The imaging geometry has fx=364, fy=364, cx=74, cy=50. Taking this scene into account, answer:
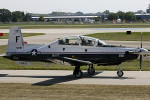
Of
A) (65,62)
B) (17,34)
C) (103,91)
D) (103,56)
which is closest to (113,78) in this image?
(103,56)

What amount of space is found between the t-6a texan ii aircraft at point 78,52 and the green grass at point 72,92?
2730 mm

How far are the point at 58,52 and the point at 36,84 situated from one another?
2.79 meters

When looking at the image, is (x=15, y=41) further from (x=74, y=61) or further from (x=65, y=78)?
(x=74, y=61)

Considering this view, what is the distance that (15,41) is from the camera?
19141 millimetres

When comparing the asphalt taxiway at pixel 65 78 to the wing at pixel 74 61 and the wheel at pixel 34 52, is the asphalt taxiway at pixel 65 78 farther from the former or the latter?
the wheel at pixel 34 52

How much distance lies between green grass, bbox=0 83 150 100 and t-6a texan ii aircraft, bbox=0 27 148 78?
2.73 meters

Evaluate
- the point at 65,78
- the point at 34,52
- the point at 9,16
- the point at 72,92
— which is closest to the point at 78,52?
the point at 65,78

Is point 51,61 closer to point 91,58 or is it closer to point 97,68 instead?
point 91,58

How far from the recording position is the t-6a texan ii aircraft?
1792cm

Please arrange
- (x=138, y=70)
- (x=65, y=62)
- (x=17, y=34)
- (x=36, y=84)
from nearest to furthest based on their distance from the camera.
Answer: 1. (x=36, y=84)
2. (x=65, y=62)
3. (x=17, y=34)
4. (x=138, y=70)

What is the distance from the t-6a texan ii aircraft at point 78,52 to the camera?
1792 centimetres

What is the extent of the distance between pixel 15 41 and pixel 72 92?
20.1 feet

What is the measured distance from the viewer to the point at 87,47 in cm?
1831

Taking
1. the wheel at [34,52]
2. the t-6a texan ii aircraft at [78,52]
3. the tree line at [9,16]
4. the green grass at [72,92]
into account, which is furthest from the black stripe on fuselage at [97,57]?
the tree line at [9,16]
